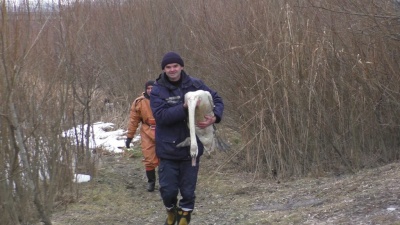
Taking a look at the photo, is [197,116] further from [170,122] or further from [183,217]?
[183,217]

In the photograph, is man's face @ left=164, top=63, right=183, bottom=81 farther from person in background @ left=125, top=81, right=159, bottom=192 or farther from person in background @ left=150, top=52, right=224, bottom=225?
person in background @ left=125, top=81, right=159, bottom=192

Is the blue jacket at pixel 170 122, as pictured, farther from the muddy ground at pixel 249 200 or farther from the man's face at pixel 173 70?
the muddy ground at pixel 249 200

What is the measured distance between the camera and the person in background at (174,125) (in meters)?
6.43

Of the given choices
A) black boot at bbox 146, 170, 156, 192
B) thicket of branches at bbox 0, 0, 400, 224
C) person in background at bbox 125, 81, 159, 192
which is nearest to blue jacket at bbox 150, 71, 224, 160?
thicket of branches at bbox 0, 0, 400, 224

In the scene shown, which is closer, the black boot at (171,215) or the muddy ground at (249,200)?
the muddy ground at (249,200)

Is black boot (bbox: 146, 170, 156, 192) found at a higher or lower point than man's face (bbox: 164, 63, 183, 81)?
lower

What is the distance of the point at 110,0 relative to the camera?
16.7 metres

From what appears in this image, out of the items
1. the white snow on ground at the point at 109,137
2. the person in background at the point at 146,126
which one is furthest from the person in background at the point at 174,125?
the white snow on ground at the point at 109,137

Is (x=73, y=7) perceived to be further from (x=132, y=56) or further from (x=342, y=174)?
(x=132, y=56)

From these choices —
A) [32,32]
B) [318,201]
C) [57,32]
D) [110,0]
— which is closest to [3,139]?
[32,32]

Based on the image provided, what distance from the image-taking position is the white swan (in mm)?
6238

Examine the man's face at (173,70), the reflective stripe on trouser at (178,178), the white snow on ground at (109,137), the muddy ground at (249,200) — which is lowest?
the muddy ground at (249,200)

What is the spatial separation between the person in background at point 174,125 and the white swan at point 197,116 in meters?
0.05

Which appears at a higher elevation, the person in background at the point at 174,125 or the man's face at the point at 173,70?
the man's face at the point at 173,70
